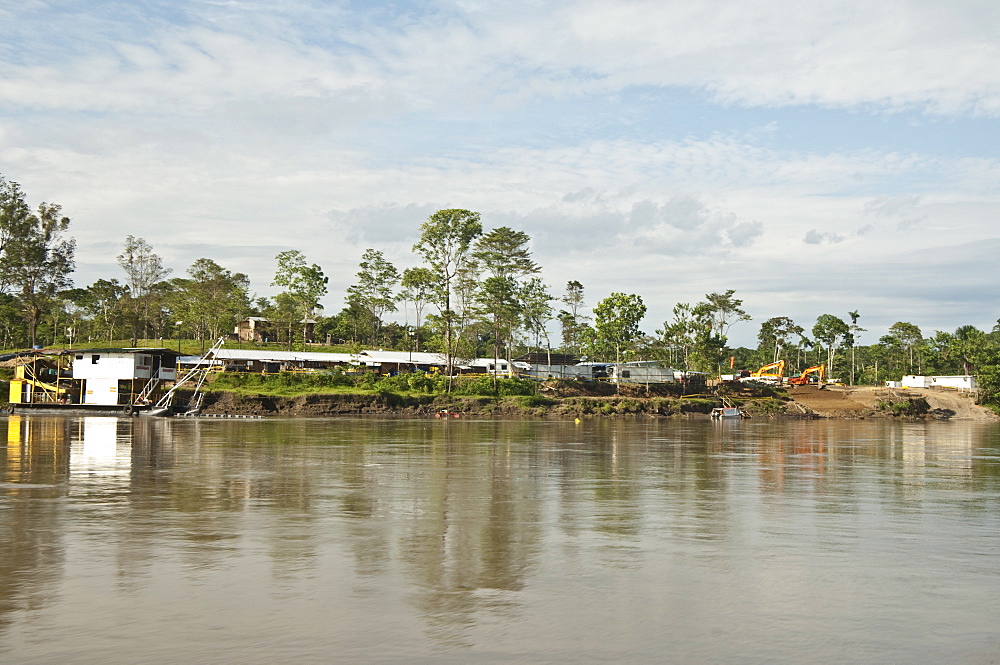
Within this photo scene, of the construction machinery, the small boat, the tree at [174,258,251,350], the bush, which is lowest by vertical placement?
the small boat

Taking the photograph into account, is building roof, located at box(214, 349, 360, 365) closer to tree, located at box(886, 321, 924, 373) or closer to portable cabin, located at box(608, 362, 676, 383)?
portable cabin, located at box(608, 362, 676, 383)

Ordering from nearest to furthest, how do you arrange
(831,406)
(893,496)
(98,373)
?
(893,496), (98,373), (831,406)

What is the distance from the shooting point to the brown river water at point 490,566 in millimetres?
9367

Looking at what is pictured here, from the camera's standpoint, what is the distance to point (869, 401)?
100 meters

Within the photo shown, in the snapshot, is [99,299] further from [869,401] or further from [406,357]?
[869,401]

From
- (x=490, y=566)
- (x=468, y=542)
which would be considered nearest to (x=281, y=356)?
(x=468, y=542)

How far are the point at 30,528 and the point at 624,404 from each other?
78321 millimetres

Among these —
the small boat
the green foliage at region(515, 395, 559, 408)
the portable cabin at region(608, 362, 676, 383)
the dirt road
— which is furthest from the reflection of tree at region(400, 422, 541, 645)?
the portable cabin at region(608, 362, 676, 383)

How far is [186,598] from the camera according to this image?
35.9ft

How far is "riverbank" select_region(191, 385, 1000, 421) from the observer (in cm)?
7919

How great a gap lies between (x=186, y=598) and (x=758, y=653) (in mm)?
7256

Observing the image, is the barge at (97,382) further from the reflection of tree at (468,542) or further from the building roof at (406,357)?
the reflection of tree at (468,542)

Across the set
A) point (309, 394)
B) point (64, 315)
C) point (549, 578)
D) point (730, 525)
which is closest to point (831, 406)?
point (309, 394)

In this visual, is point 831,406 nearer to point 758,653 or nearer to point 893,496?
point 893,496
